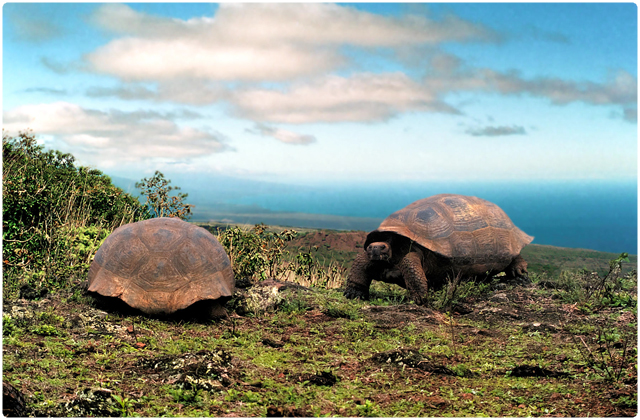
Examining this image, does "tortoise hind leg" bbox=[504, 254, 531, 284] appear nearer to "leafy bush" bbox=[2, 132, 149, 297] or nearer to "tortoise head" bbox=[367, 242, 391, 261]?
"tortoise head" bbox=[367, 242, 391, 261]

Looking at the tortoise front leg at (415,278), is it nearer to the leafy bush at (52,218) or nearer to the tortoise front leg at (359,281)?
the tortoise front leg at (359,281)

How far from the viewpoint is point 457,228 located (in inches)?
404

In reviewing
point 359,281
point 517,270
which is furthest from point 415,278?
point 517,270

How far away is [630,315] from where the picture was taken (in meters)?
8.25

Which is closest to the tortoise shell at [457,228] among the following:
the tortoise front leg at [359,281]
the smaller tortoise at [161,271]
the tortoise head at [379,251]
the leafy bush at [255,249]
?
the tortoise head at [379,251]

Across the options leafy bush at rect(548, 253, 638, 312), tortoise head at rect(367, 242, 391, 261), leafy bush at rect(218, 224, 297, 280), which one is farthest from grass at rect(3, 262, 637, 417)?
leafy bush at rect(218, 224, 297, 280)

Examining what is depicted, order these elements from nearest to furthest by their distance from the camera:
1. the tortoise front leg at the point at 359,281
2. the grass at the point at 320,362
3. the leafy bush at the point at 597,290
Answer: the grass at the point at 320,362 → the leafy bush at the point at 597,290 → the tortoise front leg at the point at 359,281

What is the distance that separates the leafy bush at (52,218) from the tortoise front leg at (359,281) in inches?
205

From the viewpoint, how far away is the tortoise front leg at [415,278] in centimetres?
997

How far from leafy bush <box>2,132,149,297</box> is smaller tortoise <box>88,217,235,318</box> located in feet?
7.20

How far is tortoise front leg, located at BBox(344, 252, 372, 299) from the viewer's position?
421 inches

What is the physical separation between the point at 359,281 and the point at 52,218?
271 inches

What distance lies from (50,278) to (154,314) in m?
3.34

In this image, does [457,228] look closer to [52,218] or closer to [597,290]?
[597,290]
